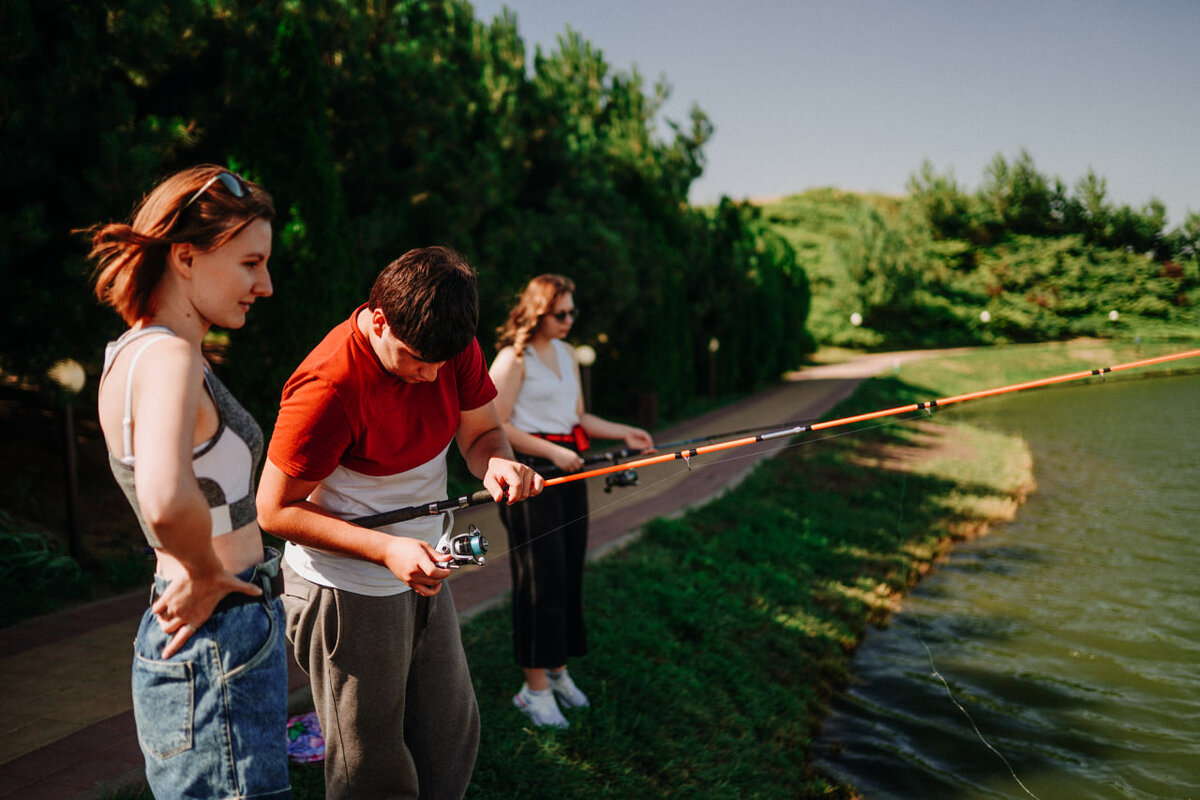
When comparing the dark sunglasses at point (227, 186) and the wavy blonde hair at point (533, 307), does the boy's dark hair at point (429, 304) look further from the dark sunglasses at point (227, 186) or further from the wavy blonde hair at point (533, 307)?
the wavy blonde hair at point (533, 307)

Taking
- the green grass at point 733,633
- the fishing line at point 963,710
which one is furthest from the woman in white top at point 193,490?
the fishing line at point 963,710

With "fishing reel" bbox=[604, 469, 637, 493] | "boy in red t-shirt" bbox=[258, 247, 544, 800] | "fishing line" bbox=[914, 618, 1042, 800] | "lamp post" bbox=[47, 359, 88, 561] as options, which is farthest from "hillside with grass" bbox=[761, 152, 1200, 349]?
"lamp post" bbox=[47, 359, 88, 561]

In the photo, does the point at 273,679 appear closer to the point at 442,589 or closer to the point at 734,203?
the point at 442,589

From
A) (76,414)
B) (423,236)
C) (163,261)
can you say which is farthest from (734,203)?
(163,261)

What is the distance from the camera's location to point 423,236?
9.38 metres

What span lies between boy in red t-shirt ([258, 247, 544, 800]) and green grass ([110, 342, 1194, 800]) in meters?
1.25

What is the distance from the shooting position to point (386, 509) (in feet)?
7.29

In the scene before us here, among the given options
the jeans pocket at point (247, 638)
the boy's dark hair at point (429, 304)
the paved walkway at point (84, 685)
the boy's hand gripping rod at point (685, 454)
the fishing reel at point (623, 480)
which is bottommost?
the paved walkway at point (84, 685)

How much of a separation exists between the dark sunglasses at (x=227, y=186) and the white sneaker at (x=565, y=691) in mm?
2868

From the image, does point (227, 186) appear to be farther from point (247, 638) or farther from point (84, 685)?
point (84, 685)

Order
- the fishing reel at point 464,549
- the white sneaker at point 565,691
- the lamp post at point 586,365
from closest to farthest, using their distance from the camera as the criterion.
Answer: the fishing reel at point 464,549 < the white sneaker at point 565,691 < the lamp post at point 586,365

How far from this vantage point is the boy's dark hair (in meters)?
1.93

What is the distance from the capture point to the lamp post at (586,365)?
459 inches

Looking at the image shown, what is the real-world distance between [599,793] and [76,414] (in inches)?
251
